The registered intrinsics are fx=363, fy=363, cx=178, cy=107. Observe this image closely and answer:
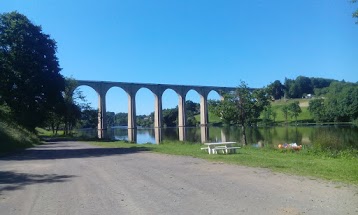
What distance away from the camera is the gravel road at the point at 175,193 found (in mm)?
5160

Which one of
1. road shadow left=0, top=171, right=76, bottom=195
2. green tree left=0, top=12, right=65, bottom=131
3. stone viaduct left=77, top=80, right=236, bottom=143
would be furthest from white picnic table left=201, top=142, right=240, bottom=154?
stone viaduct left=77, top=80, right=236, bottom=143

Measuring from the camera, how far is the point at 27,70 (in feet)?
80.5

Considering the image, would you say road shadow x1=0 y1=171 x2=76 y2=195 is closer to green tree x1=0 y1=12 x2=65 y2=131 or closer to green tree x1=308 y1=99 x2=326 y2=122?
green tree x1=0 y1=12 x2=65 y2=131

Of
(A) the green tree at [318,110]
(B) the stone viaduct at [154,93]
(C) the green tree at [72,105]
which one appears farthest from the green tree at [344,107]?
(C) the green tree at [72,105]

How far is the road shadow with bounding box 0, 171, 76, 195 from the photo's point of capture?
7547mm

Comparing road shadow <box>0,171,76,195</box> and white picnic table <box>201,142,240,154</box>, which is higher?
white picnic table <box>201,142,240,154</box>

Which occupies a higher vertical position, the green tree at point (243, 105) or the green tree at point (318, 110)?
the green tree at point (318, 110)

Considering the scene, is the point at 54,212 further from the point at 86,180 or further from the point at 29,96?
the point at 29,96

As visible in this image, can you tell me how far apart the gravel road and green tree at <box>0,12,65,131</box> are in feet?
55.8

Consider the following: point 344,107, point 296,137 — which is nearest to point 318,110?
point 344,107

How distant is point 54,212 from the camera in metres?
5.18

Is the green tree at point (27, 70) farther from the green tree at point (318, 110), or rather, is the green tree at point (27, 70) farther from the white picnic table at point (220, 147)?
the green tree at point (318, 110)

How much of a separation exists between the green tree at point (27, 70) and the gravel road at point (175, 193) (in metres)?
17.0

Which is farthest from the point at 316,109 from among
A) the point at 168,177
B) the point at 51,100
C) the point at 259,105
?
the point at 168,177
